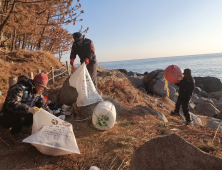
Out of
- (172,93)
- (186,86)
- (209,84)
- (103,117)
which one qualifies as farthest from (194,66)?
(103,117)

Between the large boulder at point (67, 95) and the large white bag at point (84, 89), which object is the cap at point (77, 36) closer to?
the large white bag at point (84, 89)

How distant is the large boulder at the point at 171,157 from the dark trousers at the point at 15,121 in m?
2.32

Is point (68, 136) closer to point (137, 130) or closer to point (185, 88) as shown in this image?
point (137, 130)

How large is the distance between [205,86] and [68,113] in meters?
19.1

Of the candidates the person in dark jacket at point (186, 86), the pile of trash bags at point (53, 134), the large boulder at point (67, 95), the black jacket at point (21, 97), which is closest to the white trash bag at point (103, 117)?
the pile of trash bags at point (53, 134)

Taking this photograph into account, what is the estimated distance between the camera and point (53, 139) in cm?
254

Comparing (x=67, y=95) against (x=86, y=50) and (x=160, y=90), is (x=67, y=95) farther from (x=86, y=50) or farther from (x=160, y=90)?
(x=160, y=90)

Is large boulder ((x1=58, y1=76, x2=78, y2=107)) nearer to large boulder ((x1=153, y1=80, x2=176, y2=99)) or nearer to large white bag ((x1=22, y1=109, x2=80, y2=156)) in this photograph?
large white bag ((x1=22, y1=109, x2=80, y2=156))

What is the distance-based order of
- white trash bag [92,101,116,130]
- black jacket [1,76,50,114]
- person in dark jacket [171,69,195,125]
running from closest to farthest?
black jacket [1,76,50,114] → white trash bag [92,101,116,130] → person in dark jacket [171,69,195,125]

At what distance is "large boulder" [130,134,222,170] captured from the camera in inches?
70.7

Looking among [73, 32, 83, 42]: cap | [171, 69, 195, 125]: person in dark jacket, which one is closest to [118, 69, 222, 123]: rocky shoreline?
[171, 69, 195, 125]: person in dark jacket

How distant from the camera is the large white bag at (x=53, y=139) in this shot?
2.49 meters

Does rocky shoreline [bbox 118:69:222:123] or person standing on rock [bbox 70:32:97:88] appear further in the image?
rocky shoreline [bbox 118:69:222:123]

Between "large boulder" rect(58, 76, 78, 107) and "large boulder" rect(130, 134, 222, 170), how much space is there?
3.91 m
